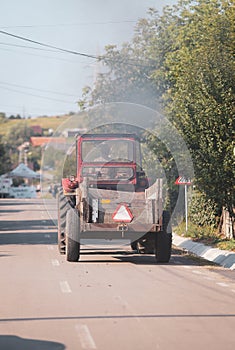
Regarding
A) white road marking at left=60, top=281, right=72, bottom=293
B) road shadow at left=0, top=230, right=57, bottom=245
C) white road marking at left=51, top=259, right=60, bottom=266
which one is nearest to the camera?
white road marking at left=60, top=281, right=72, bottom=293

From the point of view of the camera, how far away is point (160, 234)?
18.5 meters

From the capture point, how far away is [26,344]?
8734 millimetres

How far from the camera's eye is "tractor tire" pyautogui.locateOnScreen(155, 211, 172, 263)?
18156mm

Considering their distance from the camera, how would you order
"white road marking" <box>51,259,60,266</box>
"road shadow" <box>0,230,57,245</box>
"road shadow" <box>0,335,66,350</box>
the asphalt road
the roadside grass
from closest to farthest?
1. "road shadow" <box>0,335,66,350</box>
2. the asphalt road
3. "white road marking" <box>51,259,60,266</box>
4. the roadside grass
5. "road shadow" <box>0,230,57,245</box>

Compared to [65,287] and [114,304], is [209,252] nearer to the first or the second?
[65,287]

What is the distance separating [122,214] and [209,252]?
4.58m

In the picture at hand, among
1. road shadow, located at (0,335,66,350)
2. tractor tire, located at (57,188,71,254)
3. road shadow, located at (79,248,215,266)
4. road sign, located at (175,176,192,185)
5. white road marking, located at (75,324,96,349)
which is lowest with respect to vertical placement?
road shadow, located at (0,335,66,350)

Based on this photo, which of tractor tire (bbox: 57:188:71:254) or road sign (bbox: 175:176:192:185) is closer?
tractor tire (bbox: 57:188:71:254)

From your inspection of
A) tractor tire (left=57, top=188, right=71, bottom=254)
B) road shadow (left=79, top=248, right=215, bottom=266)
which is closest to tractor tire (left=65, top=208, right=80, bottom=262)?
road shadow (left=79, top=248, right=215, bottom=266)

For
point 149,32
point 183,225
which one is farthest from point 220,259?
point 149,32

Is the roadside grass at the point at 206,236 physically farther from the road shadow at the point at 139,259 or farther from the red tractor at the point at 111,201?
the red tractor at the point at 111,201

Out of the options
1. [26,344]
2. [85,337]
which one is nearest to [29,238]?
[85,337]

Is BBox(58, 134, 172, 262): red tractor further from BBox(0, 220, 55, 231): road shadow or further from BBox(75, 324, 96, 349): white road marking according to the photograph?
BBox(0, 220, 55, 231): road shadow

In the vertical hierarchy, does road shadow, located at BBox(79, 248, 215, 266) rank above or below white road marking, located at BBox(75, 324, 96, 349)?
above
